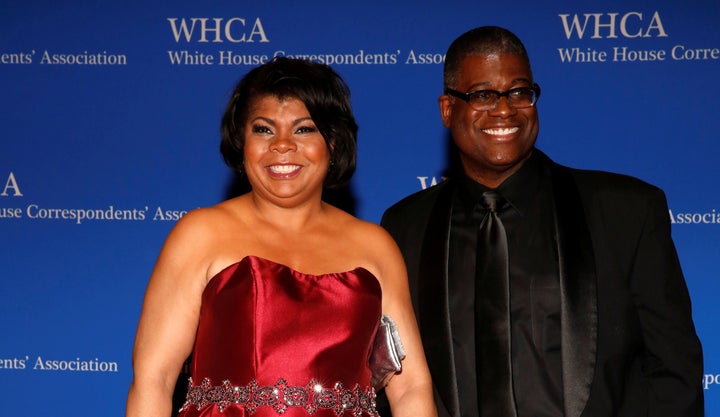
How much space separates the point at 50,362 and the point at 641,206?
2398 millimetres

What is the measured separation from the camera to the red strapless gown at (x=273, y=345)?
2.28 meters

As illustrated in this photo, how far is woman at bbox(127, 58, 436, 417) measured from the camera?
2287 millimetres

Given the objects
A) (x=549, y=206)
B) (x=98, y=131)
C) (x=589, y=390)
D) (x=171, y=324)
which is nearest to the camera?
(x=171, y=324)

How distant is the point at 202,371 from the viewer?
7.66ft

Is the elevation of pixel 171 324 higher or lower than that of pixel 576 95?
lower

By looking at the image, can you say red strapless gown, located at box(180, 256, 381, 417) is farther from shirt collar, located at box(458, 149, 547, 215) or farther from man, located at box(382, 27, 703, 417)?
shirt collar, located at box(458, 149, 547, 215)

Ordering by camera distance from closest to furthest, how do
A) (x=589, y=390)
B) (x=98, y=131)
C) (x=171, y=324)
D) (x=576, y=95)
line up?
1. (x=171, y=324)
2. (x=589, y=390)
3. (x=576, y=95)
4. (x=98, y=131)

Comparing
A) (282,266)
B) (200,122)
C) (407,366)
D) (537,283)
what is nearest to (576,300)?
(537,283)

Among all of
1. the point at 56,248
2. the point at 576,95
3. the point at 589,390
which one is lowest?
the point at 589,390

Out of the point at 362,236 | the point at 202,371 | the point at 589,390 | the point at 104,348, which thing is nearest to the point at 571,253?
the point at 589,390

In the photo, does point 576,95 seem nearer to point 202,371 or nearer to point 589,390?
point 589,390

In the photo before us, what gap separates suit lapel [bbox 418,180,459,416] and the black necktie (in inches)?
3.1

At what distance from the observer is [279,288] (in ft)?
7.57

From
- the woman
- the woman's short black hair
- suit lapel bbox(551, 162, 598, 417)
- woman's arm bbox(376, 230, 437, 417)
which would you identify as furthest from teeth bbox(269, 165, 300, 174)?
suit lapel bbox(551, 162, 598, 417)
